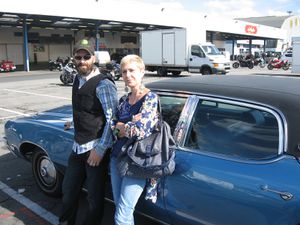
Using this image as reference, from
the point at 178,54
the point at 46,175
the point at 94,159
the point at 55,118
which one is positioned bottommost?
the point at 46,175

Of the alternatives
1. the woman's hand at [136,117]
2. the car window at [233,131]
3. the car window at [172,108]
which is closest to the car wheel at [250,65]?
the car window at [172,108]

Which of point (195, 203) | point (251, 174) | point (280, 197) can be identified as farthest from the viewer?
point (195, 203)

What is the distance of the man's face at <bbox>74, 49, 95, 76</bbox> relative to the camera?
289cm

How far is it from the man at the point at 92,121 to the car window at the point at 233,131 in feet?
2.20

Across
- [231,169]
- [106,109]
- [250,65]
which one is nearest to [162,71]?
[250,65]

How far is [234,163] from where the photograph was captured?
246cm

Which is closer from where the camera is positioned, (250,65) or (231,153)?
(231,153)

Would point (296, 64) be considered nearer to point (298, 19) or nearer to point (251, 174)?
point (251, 174)

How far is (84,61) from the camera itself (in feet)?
9.56

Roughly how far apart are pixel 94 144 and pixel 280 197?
147cm

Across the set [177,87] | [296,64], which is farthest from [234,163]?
[296,64]

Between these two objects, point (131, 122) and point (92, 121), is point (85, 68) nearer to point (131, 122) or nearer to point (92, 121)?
point (92, 121)

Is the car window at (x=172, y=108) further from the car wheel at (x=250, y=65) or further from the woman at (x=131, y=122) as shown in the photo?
the car wheel at (x=250, y=65)

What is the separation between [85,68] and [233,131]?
125 cm
